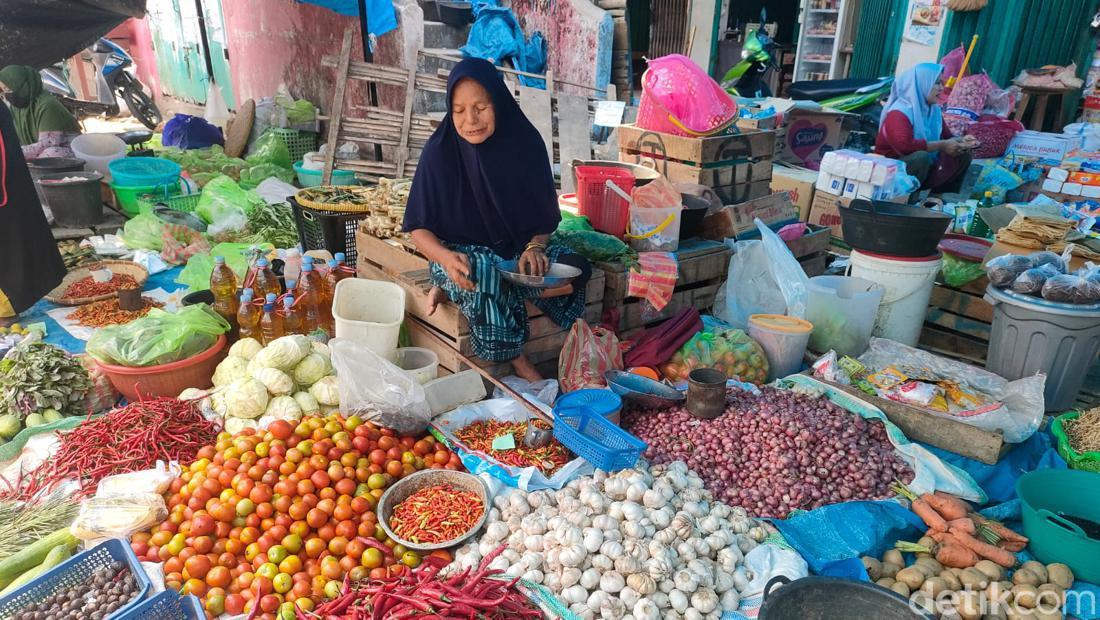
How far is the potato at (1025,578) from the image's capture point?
2.15 metres

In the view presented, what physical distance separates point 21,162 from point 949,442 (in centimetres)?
548

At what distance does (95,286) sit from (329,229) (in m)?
A: 1.68

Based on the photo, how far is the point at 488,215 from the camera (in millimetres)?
3225

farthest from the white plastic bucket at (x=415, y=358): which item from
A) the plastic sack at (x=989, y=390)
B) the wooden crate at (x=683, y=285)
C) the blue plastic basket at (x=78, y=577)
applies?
the plastic sack at (x=989, y=390)

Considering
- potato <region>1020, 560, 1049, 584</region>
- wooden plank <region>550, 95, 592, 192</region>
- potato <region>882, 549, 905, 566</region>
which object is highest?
wooden plank <region>550, 95, 592, 192</region>

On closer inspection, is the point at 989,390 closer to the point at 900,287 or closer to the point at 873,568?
the point at 900,287

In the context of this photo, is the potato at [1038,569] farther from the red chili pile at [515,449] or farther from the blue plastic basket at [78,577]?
the blue plastic basket at [78,577]

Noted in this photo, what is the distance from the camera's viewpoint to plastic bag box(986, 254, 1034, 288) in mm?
3299

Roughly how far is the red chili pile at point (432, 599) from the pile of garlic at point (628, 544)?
106mm

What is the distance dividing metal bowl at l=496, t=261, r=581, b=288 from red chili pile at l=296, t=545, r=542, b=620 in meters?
1.25

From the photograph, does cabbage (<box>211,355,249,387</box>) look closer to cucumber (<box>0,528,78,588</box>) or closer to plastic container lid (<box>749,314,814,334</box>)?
cucumber (<box>0,528,78,588</box>)

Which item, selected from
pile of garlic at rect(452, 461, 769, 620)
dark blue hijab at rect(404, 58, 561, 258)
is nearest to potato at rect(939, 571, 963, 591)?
pile of garlic at rect(452, 461, 769, 620)

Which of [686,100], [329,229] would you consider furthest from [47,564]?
[686,100]

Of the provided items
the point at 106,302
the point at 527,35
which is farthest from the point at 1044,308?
the point at 527,35
